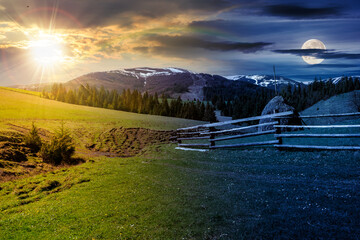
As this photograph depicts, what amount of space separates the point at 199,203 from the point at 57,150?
12390 mm

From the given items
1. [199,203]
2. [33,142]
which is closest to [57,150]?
[33,142]

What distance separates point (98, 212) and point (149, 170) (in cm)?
587

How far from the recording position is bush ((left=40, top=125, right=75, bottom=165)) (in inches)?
607

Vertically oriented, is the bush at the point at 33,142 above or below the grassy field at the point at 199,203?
above

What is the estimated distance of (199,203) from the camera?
23.5ft

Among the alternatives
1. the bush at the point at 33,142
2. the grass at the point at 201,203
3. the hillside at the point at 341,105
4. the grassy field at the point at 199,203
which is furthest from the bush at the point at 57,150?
the hillside at the point at 341,105

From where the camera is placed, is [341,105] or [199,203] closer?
[199,203]

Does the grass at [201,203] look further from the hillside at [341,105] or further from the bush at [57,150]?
the hillside at [341,105]

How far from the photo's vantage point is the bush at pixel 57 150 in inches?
607

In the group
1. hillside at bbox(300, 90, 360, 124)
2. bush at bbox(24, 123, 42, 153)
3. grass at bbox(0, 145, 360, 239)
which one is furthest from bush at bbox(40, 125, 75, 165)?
hillside at bbox(300, 90, 360, 124)

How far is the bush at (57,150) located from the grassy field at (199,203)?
3.59 meters

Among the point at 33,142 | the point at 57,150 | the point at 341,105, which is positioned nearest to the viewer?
the point at 57,150

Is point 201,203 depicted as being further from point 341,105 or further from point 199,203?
point 341,105

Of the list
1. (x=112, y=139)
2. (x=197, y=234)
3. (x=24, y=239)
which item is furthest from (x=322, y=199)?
(x=112, y=139)
